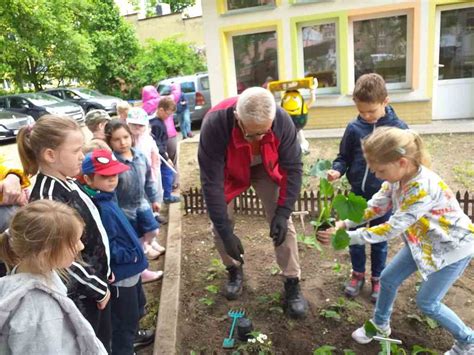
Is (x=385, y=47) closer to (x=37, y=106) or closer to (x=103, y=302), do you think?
(x=103, y=302)

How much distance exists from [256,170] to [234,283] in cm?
93

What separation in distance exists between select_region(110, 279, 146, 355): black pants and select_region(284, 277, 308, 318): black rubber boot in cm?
110

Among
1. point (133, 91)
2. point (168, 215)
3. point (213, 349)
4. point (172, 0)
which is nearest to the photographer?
point (213, 349)

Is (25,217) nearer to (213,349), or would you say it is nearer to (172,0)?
(213,349)

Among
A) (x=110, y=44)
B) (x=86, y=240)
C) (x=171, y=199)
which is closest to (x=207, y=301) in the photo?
(x=86, y=240)

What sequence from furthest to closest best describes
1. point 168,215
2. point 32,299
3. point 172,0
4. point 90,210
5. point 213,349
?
point 172,0, point 168,215, point 213,349, point 90,210, point 32,299

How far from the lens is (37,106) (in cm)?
1622

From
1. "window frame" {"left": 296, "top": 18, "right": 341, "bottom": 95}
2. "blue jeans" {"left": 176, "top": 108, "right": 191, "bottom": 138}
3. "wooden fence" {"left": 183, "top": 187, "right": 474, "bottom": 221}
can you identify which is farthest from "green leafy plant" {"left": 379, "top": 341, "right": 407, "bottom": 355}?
"blue jeans" {"left": 176, "top": 108, "right": 191, "bottom": 138}

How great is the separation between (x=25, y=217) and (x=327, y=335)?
2053mm

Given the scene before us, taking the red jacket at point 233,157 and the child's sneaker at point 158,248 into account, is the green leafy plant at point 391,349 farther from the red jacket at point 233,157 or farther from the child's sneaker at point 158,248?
the child's sneaker at point 158,248

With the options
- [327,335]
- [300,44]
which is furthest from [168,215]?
[300,44]

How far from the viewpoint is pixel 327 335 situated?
2779 millimetres

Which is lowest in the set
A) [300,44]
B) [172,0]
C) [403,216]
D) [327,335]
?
[327,335]

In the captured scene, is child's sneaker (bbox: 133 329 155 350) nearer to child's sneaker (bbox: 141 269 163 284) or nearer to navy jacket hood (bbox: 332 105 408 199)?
child's sneaker (bbox: 141 269 163 284)
